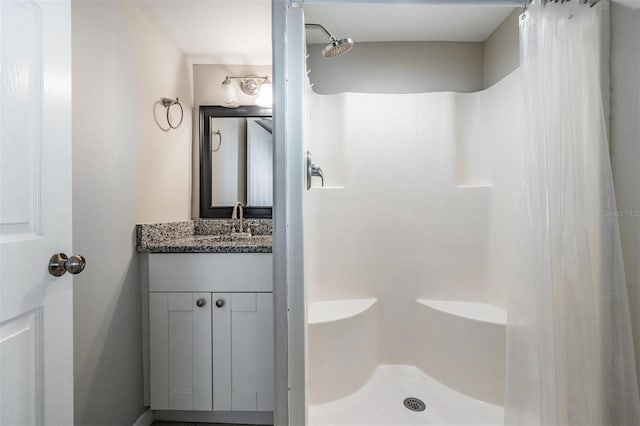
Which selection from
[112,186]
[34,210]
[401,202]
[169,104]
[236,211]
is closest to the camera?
A: [34,210]

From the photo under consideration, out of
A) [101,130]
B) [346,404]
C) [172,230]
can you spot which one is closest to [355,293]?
[346,404]

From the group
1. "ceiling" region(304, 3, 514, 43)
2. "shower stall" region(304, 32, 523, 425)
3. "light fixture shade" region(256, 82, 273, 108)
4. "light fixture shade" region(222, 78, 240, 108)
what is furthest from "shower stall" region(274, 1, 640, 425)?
"light fixture shade" region(222, 78, 240, 108)

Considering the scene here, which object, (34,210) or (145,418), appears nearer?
(34,210)

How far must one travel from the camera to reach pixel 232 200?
2.20 metres

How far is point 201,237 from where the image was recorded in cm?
209

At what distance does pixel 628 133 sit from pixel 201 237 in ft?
7.08

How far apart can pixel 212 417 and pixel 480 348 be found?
1.50 m

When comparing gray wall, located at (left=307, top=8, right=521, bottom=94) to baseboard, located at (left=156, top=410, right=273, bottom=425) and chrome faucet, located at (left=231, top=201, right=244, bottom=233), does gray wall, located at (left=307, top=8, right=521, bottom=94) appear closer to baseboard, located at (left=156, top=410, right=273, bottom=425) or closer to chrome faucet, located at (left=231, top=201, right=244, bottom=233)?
chrome faucet, located at (left=231, top=201, right=244, bottom=233)

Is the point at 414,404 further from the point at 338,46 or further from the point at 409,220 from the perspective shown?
the point at 338,46

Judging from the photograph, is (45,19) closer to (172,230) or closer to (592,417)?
(172,230)

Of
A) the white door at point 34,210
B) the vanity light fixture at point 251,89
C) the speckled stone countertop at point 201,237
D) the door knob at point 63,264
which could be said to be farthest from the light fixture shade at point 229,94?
the door knob at point 63,264

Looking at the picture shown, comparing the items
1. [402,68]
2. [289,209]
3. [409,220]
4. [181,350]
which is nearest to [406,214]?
[409,220]

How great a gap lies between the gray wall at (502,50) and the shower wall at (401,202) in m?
0.15

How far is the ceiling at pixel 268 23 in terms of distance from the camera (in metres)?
1.66
